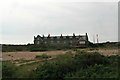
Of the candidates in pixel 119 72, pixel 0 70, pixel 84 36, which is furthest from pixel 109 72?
pixel 84 36

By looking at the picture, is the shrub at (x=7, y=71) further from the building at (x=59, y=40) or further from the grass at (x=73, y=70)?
the building at (x=59, y=40)

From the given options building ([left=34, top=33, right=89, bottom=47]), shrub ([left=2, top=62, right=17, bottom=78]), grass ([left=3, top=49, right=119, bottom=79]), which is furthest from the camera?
building ([left=34, top=33, right=89, bottom=47])

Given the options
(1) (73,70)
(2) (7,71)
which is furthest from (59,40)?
(2) (7,71)

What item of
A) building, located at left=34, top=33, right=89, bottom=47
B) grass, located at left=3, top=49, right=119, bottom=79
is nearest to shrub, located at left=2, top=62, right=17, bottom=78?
grass, located at left=3, top=49, right=119, bottom=79

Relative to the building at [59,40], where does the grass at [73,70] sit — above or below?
below

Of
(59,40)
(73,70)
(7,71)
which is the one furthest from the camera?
(59,40)

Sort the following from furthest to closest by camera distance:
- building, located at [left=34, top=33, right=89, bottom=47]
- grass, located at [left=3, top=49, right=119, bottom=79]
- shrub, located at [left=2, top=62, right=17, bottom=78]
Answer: building, located at [left=34, top=33, right=89, bottom=47] < shrub, located at [left=2, top=62, right=17, bottom=78] < grass, located at [left=3, top=49, right=119, bottom=79]

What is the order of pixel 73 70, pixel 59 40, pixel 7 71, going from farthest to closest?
pixel 59 40 → pixel 73 70 → pixel 7 71

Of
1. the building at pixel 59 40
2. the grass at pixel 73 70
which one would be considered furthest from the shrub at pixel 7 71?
the building at pixel 59 40

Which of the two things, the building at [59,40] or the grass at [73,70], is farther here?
the building at [59,40]

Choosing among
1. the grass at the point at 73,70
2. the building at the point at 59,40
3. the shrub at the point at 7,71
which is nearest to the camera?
the grass at the point at 73,70

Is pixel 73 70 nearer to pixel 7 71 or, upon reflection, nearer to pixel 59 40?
pixel 7 71

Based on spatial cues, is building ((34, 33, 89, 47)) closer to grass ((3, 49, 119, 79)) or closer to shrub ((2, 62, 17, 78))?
grass ((3, 49, 119, 79))

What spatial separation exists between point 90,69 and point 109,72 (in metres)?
1.07
